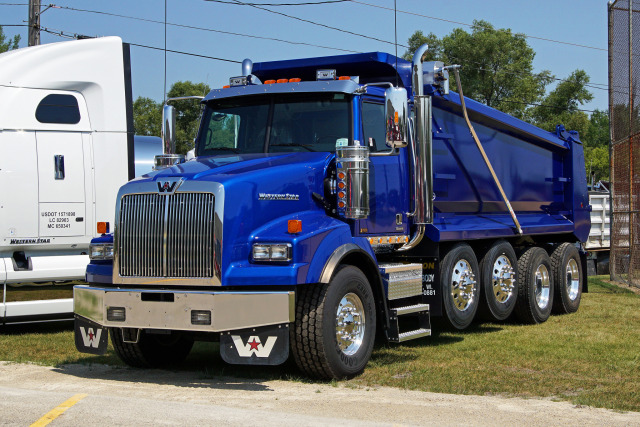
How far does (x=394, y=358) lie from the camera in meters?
8.90

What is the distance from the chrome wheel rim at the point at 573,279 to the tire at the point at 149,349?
7.12 meters

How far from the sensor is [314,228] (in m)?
7.53

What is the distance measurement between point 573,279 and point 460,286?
14.4 ft

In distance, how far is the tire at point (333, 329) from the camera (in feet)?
24.1

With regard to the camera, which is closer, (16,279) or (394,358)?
(394,358)

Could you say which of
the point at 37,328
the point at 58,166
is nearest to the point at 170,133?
the point at 58,166

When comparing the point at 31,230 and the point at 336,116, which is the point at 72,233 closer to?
the point at 31,230

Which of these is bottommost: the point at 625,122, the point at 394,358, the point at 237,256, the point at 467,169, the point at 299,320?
the point at 394,358

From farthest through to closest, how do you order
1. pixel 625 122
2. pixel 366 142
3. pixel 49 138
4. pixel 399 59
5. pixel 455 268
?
pixel 625 122 → pixel 49 138 → pixel 455 268 → pixel 399 59 → pixel 366 142

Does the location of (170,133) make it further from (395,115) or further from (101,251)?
(395,115)

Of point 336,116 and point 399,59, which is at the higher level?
point 399,59

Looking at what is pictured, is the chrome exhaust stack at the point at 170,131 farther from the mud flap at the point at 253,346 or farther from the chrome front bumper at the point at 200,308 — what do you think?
the mud flap at the point at 253,346

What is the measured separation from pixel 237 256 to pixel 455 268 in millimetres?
3760

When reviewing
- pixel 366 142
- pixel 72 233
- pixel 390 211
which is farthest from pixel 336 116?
pixel 72 233
